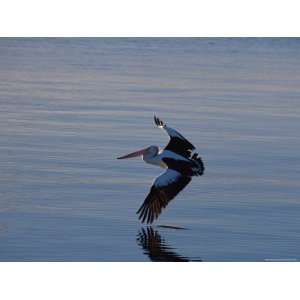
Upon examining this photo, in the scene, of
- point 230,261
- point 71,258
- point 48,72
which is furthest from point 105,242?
point 48,72

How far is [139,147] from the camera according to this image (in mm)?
11141

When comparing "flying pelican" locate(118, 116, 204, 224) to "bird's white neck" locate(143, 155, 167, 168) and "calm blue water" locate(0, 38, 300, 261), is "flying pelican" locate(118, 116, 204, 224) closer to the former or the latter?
"bird's white neck" locate(143, 155, 167, 168)

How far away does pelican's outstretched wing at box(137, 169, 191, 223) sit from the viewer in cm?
891

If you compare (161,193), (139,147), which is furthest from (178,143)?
(139,147)

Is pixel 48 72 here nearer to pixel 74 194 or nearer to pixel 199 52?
pixel 199 52

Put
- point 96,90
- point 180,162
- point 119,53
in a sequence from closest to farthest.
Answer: point 180,162 < point 96,90 < point 119,53

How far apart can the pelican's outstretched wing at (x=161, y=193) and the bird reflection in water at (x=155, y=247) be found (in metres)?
0.17

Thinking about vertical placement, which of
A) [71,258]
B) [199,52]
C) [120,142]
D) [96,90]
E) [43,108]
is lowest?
[71,258]

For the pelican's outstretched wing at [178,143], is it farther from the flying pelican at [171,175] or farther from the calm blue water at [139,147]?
the calm blue water at [139,147]

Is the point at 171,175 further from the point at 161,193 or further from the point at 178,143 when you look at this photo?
the point at 178,143

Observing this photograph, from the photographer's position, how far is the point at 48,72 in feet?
51.0

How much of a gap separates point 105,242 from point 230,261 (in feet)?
3.24

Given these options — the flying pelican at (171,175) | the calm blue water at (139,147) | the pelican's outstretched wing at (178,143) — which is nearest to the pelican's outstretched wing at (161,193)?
the flying pelican at (171,175)

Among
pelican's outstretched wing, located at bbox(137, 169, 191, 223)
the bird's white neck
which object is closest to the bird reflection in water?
pelican's outstretched wing, located at bbox(137, 169, 191, 223)
